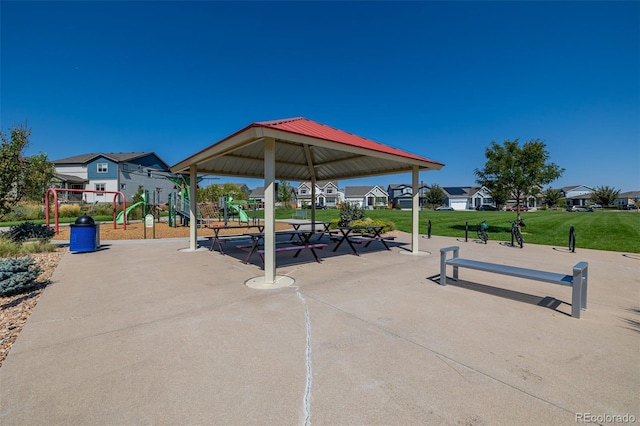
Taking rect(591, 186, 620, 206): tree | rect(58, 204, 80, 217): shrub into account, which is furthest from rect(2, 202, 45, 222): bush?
rect(591, 186, 620, 206): tree

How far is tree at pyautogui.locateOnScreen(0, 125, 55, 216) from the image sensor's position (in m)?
8.98

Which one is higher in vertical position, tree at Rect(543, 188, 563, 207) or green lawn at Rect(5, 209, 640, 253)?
tree at Rect(543, 188, 563, 207)

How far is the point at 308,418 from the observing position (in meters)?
2.14

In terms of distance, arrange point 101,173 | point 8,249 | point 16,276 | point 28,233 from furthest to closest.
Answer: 1. point 101,173
2. point 28,233
3. point 8,249
4. point 16,276

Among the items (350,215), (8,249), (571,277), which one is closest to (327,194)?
(350,215)

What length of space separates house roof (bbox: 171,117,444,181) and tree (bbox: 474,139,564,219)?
669 cm

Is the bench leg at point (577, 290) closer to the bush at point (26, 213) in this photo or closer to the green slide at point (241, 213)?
the green slide at point (241, 213)

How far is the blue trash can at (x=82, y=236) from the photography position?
927 cm

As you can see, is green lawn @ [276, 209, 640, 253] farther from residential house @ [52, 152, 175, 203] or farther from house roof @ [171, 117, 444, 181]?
residential house @ [52, 152, 175, 203]

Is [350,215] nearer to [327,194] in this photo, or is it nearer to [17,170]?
[17,170]

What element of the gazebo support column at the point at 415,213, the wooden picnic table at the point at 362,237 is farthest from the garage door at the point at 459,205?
the gazebo support column at the point at 415,213

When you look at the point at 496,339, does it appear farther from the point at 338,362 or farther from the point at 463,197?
the point at 463,197

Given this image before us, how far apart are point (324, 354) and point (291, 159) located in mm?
9959

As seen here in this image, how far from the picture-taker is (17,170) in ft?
30.2
